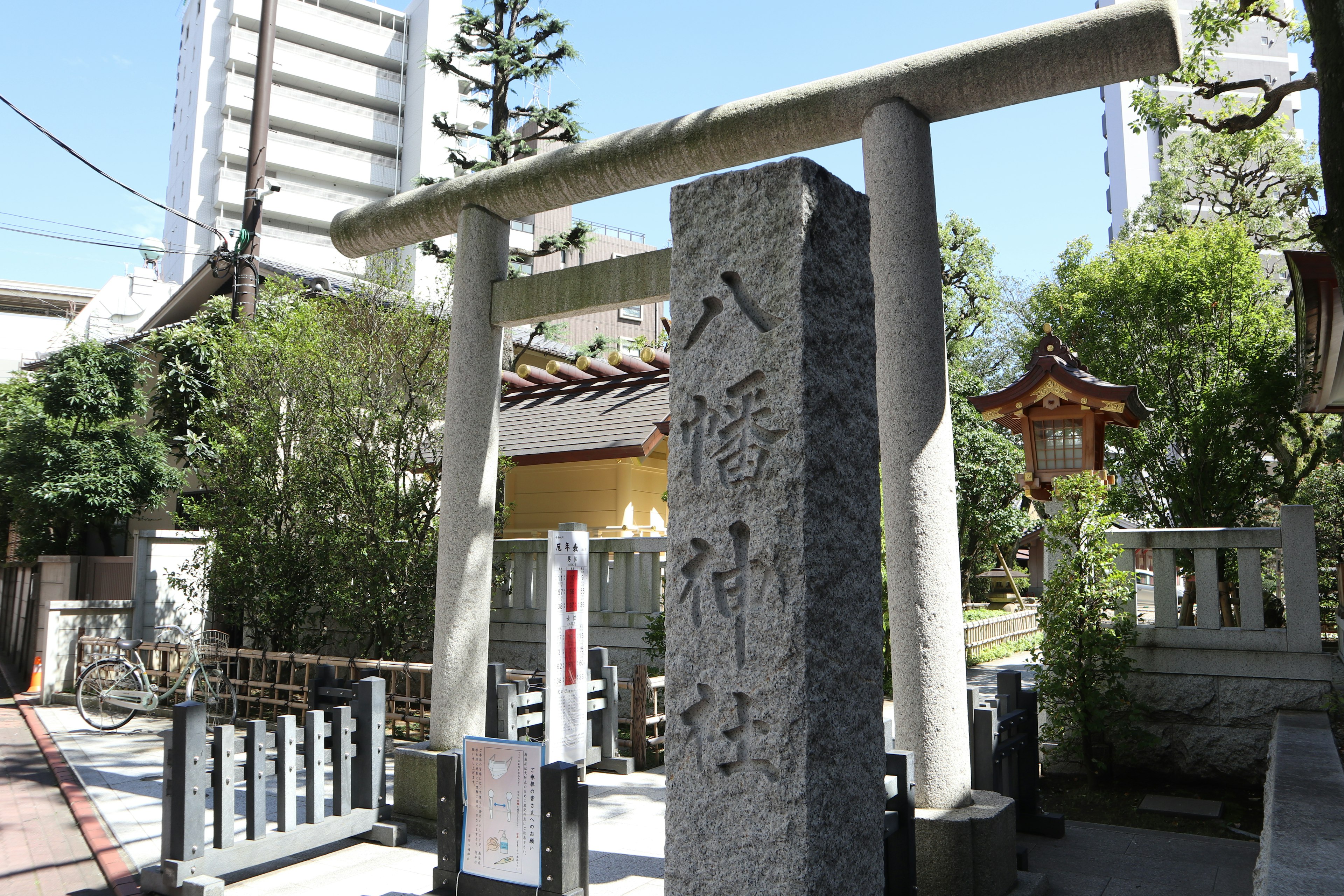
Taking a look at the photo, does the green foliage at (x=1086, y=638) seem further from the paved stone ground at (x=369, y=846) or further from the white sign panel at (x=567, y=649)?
the white sign panel at (x=567, y=649)

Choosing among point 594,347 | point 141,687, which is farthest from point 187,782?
point 594,347

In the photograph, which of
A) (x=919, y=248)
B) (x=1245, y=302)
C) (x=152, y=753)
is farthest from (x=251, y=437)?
(x=1245, y=302)

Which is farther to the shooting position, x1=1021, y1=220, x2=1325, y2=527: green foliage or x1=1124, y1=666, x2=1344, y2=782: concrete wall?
x1=1021, y1=220, x2=1325, y2=527: green foliage

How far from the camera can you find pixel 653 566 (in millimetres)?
10406

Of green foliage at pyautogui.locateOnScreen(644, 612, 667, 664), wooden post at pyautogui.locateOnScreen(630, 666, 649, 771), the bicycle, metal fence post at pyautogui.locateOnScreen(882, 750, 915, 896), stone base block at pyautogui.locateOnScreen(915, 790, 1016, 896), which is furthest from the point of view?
the bicycle

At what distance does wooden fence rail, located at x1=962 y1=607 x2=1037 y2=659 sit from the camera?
15193 mm

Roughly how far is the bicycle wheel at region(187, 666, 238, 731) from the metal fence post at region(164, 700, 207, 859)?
6.12 meters

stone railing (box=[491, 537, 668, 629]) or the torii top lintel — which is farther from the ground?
the torii top lintel

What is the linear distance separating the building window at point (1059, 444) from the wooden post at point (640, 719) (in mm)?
4303

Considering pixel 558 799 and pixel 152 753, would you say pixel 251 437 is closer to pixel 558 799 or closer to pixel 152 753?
pixel 152 753

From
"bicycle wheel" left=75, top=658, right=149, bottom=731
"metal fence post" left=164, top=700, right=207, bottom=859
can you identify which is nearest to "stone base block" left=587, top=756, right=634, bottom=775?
"metal fence post" left=164, top=700, right=207, bottom=859

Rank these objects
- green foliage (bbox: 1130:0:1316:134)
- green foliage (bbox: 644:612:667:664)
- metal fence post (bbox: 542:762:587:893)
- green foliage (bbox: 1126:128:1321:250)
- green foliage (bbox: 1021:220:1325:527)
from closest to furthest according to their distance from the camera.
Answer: metal fence post (bbox: 542:762:587:893) → green foliage (bbox: 644:612:667:664) → green foliage (bbox: 1130:0:1316:134) → green foliage (bbox: 1021:220:1325:527) → green foliage (bbox: 1126:128:1321:250)

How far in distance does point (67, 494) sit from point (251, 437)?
17.4 ft

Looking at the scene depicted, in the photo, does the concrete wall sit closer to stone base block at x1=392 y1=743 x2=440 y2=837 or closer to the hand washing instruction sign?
the hand washing instruction sign
